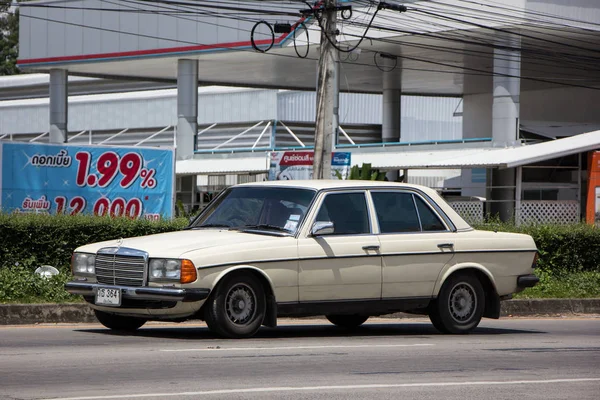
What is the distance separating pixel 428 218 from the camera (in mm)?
12719

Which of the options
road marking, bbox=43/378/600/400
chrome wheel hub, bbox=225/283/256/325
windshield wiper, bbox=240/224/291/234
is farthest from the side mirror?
road marking, bbox=43/378/600/400

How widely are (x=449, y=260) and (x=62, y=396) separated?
19.4 ft

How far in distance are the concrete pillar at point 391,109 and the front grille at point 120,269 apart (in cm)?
4080

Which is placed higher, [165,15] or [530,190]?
[165,15]

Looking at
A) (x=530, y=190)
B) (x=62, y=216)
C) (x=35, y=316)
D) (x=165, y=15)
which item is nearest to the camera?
(x=35, y=316)

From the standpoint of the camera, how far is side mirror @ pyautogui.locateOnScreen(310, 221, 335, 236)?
1169 centimetres

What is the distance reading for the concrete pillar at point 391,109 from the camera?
5306 cm

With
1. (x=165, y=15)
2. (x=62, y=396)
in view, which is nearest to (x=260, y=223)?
(x=62, y=396)

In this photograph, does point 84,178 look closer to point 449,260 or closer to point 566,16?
point 449,260

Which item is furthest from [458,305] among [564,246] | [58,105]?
[58,105]

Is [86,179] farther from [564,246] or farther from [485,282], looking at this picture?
[485,282]

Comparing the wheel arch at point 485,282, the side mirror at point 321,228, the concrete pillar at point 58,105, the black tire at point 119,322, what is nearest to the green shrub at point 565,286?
the wheel arch at point 485,282

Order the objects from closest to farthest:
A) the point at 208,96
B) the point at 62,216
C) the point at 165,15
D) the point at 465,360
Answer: the point at 465,360 < the point at 62,216 < the point at 165,15 < the point at 208,96

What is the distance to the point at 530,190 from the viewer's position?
35.1m
